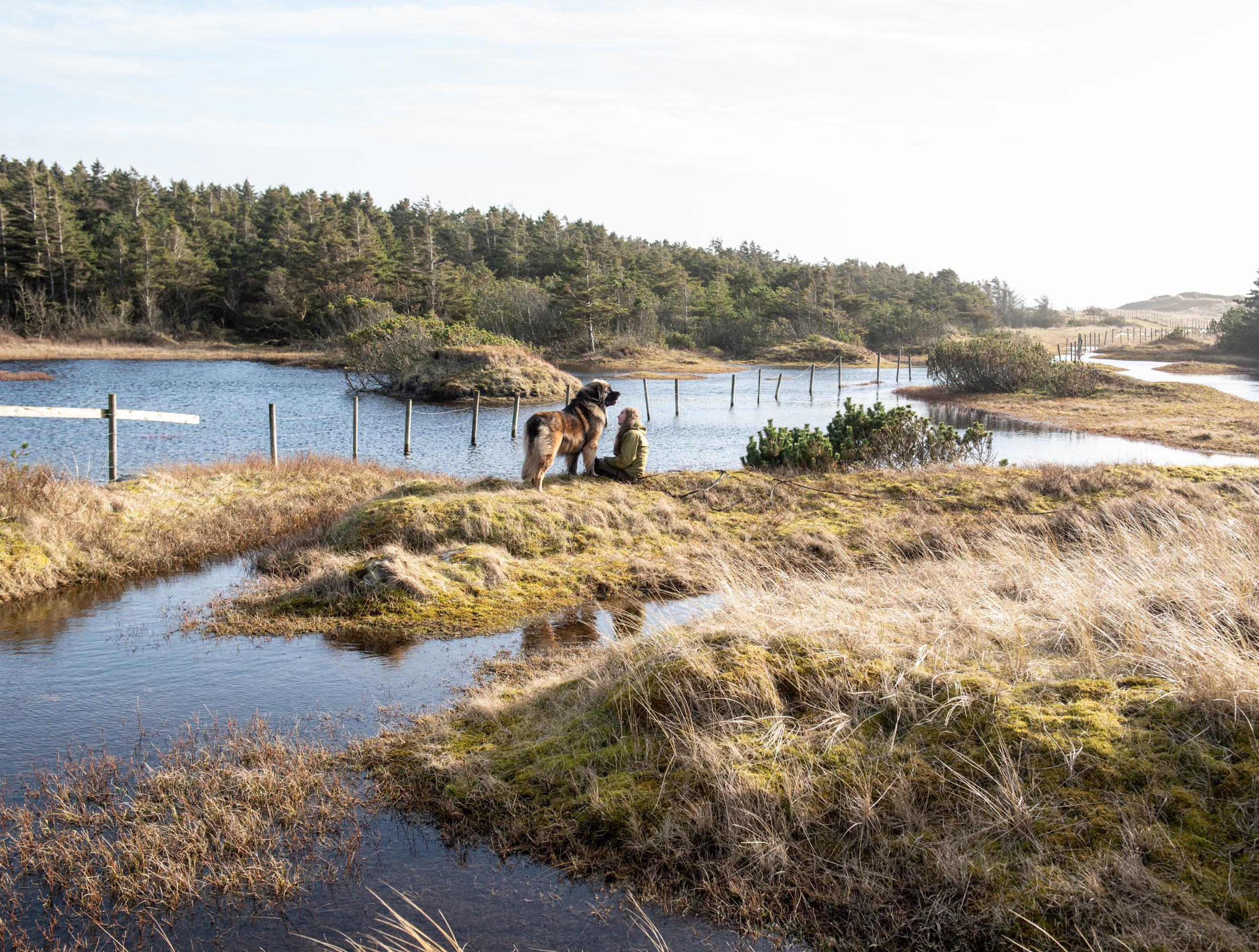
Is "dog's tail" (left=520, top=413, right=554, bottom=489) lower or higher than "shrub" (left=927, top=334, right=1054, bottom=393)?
lower

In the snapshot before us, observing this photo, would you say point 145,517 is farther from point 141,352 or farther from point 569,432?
point 141,352

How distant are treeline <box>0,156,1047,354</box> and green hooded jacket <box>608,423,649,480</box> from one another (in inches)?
2235

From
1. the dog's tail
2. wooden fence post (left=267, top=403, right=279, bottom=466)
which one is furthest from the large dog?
wooden fence post (left=267, top=403, right=279, bottom=466)

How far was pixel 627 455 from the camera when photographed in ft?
45.7

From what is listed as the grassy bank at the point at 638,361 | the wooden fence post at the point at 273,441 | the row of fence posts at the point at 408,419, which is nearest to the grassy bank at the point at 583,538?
the row of fence posts at the point at 408,419

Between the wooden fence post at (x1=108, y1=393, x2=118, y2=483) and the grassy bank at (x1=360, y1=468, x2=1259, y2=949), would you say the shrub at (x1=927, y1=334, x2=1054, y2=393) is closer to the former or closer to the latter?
the wooden fence post at (x1=108, y1=393, x2=118, y2=483)

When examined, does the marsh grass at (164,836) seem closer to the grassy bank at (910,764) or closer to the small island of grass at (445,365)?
the grassy bank at (910,764)

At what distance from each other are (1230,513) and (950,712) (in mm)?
9275

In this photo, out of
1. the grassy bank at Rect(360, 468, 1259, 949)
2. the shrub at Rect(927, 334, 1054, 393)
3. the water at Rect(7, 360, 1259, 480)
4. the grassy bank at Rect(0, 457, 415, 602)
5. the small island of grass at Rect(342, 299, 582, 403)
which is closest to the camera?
the grassy bank at Rect(360, 468, 1259, 949)

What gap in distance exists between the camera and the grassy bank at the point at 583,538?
31.3 ft

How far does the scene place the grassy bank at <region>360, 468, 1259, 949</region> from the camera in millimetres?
4207

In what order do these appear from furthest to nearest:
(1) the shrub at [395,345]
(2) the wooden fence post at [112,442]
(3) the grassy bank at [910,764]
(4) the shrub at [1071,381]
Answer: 1. (1) the shrub at [395,345]
2. (4) the shrub at [1071,381]
3. (2) the wooden fence post at [112,442]
4. (3) the grassy bank at [910,764]

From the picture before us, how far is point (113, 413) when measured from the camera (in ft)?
48.1

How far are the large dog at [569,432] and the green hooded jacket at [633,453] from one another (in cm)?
41
